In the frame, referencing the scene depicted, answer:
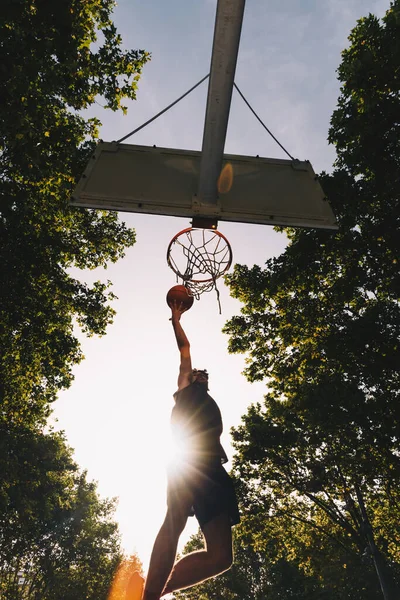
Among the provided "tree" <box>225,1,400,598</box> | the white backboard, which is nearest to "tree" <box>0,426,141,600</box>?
"tree" <box>225,1,400,598</box>

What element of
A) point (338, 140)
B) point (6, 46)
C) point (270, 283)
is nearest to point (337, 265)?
point (270, 283)

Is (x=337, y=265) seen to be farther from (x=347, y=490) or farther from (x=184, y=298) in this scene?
(x=347, y=490)

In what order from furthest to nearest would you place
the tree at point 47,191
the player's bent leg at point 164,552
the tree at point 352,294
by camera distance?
the tree at point 352,294 < the tree at point 47,191 < the player's bent leg at point 164,552

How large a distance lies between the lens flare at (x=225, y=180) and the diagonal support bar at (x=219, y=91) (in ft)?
0.47

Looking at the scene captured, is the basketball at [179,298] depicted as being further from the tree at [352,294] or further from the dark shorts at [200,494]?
the tree at [352,294]

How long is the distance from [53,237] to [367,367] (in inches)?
426

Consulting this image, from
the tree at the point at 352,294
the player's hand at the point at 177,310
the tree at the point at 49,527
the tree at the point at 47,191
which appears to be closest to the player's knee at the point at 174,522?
the player's hand at the point at 177,310

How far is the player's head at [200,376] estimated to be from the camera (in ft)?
10.6

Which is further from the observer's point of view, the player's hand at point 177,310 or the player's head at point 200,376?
the player's hand at point 177,310

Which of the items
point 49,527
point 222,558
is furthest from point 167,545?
point 49,527

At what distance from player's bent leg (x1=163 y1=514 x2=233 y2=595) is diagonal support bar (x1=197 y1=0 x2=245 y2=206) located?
3.75 meters

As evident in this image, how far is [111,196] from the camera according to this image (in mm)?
4668

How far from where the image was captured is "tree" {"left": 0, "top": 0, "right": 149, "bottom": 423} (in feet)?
24.2

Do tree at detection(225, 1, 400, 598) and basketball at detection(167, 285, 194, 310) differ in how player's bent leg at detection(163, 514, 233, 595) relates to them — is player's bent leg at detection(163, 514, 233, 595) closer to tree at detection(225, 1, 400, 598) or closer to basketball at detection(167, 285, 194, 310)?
basketball at detection(167, 285, 194, 310)
